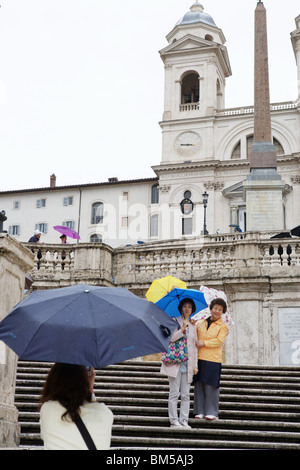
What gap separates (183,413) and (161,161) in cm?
4767

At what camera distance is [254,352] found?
14.9 metres

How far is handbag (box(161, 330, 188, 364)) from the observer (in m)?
8.68

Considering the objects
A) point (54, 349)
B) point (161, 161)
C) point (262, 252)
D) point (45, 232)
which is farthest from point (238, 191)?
point (54, 349)

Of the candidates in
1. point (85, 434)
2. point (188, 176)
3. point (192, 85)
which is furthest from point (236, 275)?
point (192, 85)

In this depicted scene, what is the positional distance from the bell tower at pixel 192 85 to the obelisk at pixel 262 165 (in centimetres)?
1464

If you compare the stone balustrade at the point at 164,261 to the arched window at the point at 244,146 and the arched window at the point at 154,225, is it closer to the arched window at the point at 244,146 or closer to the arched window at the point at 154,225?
the arched window at the point at 244,146

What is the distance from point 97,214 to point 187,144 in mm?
11481

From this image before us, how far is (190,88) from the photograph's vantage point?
59.9 m

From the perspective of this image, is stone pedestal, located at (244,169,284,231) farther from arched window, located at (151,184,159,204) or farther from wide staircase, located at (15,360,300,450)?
arched window, located at (151,184,159,204)

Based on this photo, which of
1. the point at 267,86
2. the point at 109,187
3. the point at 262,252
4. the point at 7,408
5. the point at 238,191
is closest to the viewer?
the point at 7,408

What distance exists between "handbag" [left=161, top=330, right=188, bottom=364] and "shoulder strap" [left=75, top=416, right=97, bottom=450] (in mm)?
5059

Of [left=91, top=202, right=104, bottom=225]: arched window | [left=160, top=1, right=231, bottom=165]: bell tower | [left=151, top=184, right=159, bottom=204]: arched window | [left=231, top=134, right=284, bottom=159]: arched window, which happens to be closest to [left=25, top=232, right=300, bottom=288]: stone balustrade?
[left=160, top=1, right=231, bottom=165]: bell tower

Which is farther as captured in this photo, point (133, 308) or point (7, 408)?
point (7, 408)
